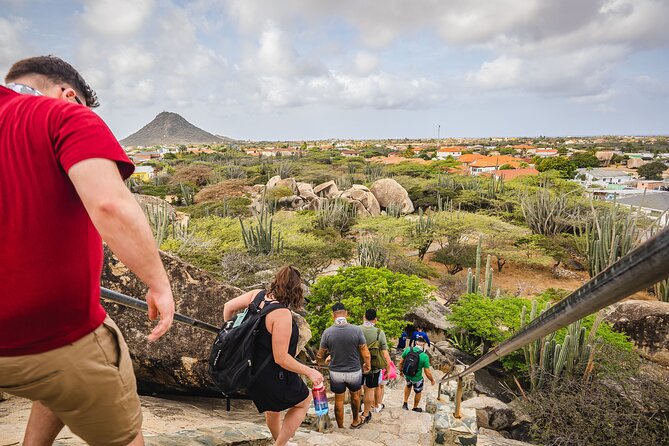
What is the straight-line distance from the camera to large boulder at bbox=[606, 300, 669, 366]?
833cm

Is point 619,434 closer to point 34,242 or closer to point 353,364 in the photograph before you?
point 353,364

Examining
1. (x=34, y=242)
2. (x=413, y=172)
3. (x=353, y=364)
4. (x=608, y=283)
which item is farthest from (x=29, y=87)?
(x=413, y=172)

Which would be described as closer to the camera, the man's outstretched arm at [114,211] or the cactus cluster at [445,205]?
the man's outstretched arm at [114,211]

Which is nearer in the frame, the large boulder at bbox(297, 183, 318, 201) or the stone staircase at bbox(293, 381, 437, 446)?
the stone staircase at bbox(293, 381, 437, 446)

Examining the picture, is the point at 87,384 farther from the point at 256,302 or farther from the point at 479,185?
the point at 479,185

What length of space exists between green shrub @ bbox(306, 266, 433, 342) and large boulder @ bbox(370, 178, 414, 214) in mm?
16870

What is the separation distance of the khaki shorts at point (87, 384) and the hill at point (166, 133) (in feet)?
518

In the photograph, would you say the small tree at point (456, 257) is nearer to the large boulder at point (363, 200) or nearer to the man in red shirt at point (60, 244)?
the large boulder at point (363, 200)

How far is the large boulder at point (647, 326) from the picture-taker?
833cm

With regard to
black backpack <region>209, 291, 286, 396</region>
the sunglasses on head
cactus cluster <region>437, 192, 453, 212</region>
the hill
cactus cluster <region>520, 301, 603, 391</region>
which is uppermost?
the hill

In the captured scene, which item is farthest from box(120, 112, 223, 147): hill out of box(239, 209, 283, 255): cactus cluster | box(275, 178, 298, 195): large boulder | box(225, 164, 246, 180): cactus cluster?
box(239, 209, 283, 255): cactus cluster

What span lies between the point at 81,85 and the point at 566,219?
1826cm

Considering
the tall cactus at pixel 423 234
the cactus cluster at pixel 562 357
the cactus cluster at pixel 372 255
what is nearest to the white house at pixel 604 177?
the tall cactus at pixel 423 234

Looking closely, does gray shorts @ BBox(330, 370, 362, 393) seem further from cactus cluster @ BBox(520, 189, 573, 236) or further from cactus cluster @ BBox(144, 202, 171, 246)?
cactus cluster @ BBox(520, 189, 573, 236)
